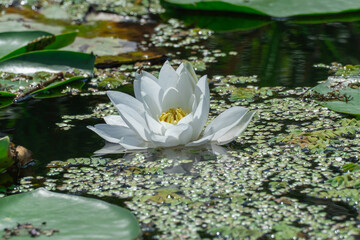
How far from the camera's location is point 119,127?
7.47 ft

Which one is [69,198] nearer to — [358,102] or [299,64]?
[358,102]

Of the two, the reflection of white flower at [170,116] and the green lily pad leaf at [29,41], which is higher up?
the green lily pad leaf at [29,41]

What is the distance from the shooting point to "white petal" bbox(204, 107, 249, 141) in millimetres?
2172

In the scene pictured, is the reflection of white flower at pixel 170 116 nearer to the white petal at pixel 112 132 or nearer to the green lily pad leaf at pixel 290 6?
the white petal at pixel 112 132

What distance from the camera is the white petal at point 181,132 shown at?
6.89ft

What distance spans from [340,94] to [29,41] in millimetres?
1781

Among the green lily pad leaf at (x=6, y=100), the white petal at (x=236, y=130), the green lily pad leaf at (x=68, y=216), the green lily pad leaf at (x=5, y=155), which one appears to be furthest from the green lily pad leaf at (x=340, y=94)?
the green lily pad leaf at (x=6, y=100)

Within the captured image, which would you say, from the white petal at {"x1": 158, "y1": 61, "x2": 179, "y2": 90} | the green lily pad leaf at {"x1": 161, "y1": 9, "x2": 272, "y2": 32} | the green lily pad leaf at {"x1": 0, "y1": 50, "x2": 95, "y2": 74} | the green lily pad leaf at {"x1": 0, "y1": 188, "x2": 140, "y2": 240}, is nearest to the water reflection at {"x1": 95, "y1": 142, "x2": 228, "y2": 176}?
the white petal at {"x1": 158, "y1": 61, "x2": 179, "y2": 90}

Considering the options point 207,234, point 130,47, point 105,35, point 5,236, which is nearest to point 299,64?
point 130,47

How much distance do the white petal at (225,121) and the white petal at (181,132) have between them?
0.09m

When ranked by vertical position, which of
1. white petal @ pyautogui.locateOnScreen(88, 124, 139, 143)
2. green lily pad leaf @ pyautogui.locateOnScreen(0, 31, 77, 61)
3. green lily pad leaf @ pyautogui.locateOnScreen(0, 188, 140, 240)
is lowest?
green lily pad leaf @ pyautogui.locateOnScreen(0, 188, 140, 240)

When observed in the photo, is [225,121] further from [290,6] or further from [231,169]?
[290,6]

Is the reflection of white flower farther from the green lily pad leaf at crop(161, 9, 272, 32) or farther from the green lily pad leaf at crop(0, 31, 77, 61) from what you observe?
the green lily pad leaf at crop(161, 9, 272, 32)

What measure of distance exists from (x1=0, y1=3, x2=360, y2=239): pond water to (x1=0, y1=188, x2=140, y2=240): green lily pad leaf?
8 centimetres
